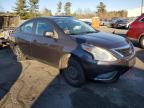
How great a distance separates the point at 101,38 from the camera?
5484mm

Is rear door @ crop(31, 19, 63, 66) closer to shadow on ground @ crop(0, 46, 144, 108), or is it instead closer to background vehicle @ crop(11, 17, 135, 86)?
background vehicle @ crop(11, 17, 135, 86)

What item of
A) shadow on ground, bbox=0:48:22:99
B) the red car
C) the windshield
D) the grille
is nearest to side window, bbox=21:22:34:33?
the windshield

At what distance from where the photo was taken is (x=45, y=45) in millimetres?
6094

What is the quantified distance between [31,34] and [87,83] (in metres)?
2.38

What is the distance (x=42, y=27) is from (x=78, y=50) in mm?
1796

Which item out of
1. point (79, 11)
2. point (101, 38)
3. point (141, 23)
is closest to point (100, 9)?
point (79, 11)

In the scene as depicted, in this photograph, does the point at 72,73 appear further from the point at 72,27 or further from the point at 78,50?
the point at 72,27

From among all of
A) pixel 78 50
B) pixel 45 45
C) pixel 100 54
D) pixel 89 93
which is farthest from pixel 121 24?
pixel 89 93

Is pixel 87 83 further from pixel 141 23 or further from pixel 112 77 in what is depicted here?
pixel 141 23

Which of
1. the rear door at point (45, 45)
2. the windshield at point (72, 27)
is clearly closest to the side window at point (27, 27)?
the rear door at point (45, 45)

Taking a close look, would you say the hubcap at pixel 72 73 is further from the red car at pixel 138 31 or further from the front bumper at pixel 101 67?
the red car at pixel 138 31

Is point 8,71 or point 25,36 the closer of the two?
point 8,71

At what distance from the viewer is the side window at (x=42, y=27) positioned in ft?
20.2

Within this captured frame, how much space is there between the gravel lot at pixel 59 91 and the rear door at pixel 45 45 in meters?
0.52
